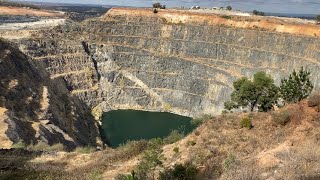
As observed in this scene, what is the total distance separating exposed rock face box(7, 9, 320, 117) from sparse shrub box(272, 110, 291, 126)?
43651 mm

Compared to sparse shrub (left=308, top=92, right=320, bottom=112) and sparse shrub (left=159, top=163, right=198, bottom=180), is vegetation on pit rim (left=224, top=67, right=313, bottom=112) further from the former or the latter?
sparse shrub (left=159, top=163, right=198, bottom=180)

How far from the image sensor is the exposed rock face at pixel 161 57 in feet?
249

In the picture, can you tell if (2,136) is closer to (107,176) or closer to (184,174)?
(107,176)

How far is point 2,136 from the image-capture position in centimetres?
4225

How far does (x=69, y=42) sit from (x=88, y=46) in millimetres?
4782

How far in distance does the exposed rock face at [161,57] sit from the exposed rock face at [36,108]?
742 cm

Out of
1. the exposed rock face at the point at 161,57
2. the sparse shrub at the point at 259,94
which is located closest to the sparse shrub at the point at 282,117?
the sparse shrub at the point at 259,94

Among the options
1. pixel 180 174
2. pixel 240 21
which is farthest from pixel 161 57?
pixel 180 174

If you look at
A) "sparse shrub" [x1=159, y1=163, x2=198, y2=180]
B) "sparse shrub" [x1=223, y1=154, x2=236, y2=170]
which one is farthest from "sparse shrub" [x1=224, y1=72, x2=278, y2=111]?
"sparse shrub" [x1=159, y1=163, x2=198, y2=180]

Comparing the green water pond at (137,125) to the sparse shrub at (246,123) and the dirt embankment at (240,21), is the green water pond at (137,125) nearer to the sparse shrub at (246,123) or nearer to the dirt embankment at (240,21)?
the dirt embankment at (240,21)

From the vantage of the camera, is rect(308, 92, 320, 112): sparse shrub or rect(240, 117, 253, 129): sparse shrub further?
rect(240, 117, 253, 129): sparse shrub

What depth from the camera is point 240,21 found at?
86.2m

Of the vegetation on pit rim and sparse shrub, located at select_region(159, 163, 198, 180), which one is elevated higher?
sparse shrub, located at select_region(159, 163, 198, 180)

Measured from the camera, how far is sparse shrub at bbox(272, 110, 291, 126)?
27342mm
